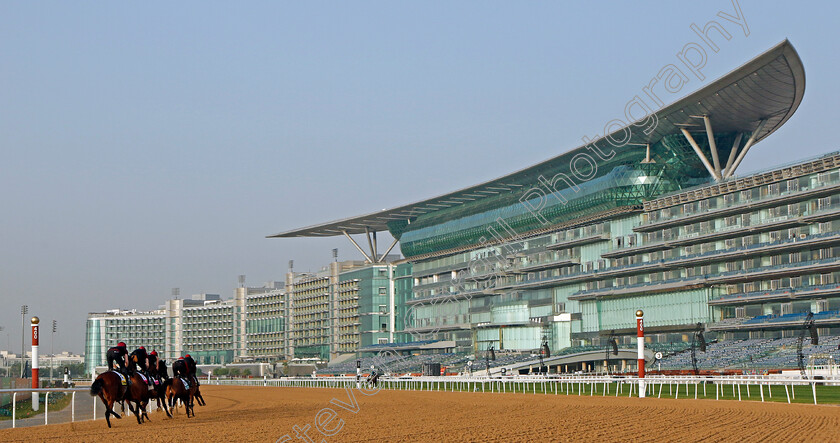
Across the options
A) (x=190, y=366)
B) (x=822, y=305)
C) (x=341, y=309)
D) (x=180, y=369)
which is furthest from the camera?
(x=341, y=309)

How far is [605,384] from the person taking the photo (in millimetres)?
50625

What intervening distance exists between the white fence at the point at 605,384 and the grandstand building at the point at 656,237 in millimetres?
15737

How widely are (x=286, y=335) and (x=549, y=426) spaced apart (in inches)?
5615

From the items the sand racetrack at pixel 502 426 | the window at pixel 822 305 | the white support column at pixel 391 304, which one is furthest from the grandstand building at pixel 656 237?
the sand racetrack at pixel 502 426

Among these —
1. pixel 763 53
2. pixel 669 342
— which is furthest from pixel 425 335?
pixel 763 53

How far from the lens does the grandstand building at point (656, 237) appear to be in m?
63.2

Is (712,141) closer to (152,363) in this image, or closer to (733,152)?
(733,152)

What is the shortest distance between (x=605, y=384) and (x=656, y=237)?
26582mm

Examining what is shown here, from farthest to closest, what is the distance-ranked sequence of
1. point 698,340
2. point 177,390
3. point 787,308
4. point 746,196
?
point 698,340 → point 746,196 → point 787,308 → point 177,390

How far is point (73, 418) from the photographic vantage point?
2538cm

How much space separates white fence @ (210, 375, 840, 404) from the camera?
121ft

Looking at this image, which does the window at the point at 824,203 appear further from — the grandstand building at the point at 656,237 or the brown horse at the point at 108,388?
the brown horse at the point at 108,388

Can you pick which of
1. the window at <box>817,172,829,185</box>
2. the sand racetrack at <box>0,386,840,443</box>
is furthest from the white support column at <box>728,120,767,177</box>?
the sand racetrack at <box>0,386,840,443</box>

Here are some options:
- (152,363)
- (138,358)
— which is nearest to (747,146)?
(152,363)
